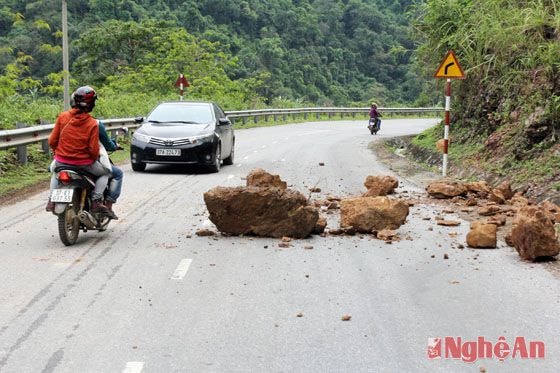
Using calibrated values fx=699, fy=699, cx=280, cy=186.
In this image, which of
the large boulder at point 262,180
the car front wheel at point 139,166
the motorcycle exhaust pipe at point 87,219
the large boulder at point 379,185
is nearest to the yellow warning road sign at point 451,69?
the large boulder at point 379,185

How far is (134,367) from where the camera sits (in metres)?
4.28

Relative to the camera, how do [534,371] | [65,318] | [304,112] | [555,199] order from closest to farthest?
[534,371]
[65,318]
[555,199]
[304,112]

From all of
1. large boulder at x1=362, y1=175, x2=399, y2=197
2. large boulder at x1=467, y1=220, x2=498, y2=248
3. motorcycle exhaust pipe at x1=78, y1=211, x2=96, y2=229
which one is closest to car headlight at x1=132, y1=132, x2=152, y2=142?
large boulder at x1=362, y1=175, x2=399, y2=197

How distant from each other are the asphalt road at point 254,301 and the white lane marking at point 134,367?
12 mm

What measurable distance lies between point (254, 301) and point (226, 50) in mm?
62907

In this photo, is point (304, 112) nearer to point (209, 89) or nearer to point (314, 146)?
point (209, 89)

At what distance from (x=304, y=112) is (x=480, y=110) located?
31224 millimetres

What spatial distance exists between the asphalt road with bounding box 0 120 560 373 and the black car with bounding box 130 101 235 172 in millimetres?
5695

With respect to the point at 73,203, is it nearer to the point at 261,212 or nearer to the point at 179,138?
the point at 261,212

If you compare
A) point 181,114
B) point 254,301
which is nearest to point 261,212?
point 254,301

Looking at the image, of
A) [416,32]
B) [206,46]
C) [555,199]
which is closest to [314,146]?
[416,32]

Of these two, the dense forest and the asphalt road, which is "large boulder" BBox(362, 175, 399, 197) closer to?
the asphalt road

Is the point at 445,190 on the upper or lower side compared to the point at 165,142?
lower

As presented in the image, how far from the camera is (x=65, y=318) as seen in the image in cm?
522
